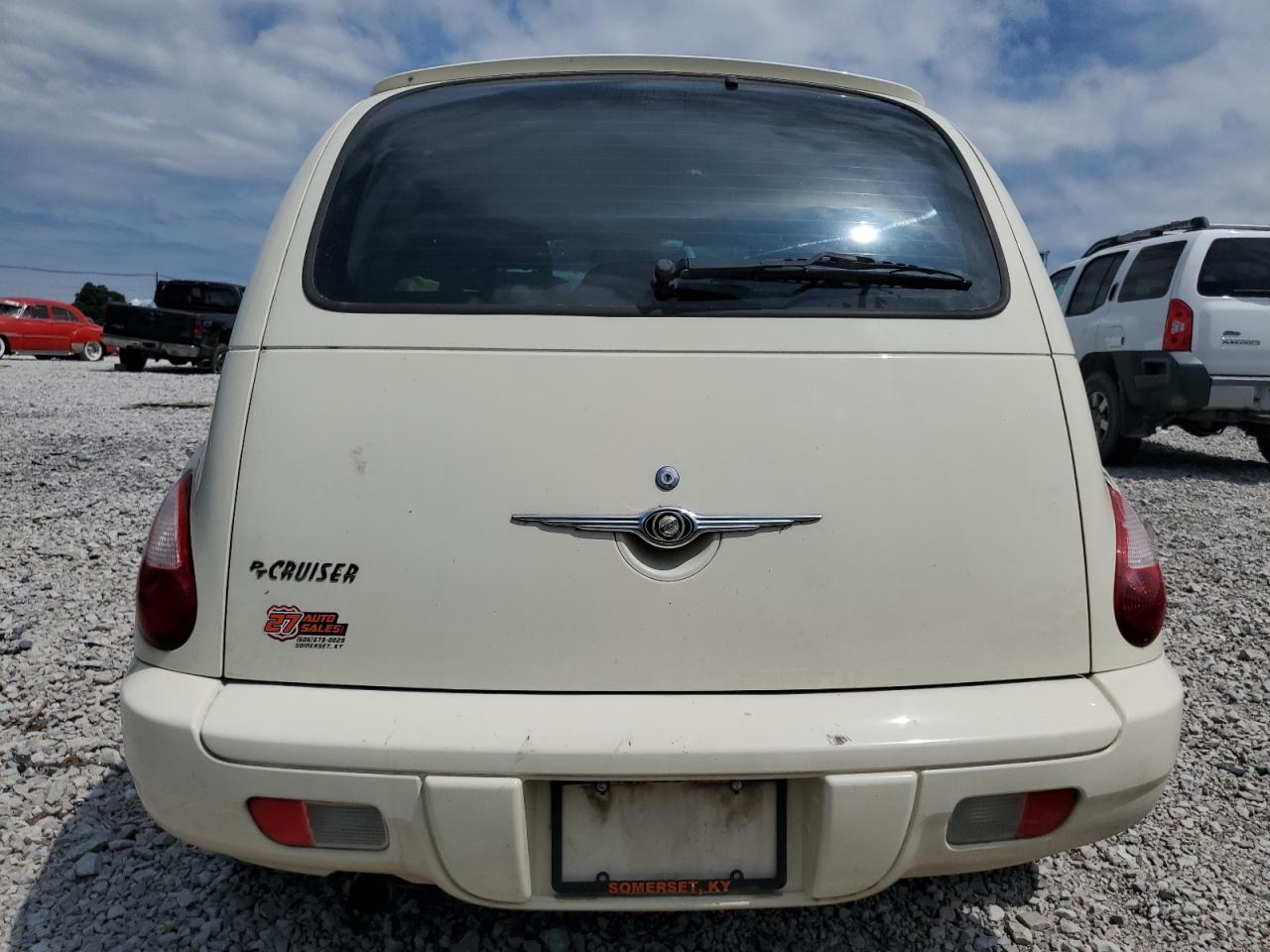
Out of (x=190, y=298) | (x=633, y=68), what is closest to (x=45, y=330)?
Result: (x=190, y=298)

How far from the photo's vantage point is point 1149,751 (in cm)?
160

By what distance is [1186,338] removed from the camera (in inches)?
284

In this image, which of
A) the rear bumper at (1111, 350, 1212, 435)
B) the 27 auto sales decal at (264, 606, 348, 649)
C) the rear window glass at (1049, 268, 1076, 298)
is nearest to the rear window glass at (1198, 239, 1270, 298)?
the rear bumper at (1111, 350, 1212, 435)

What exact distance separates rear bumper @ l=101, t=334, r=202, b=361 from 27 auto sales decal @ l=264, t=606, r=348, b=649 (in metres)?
18.3

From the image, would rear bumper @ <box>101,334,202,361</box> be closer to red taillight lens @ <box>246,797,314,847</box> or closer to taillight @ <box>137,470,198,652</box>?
taillight @ <box>137,470,198,652</box>

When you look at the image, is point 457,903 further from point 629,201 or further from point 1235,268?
point 1235,268

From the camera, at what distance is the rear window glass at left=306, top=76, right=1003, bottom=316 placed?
5.76 feet

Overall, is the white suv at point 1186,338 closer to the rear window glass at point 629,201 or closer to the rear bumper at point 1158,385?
the rear bumper at point 1158,385

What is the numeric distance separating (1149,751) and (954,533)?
0.50 m

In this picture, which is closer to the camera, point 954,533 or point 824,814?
point 824,814

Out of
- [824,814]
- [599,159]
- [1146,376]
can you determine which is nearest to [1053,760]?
[824,814]

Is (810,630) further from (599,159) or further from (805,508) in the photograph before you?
(599,159)

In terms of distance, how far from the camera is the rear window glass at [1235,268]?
286 inches

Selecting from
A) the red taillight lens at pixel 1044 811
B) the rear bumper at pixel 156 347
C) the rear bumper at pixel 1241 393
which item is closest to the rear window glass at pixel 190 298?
the rear bumper at pixel 156 347
